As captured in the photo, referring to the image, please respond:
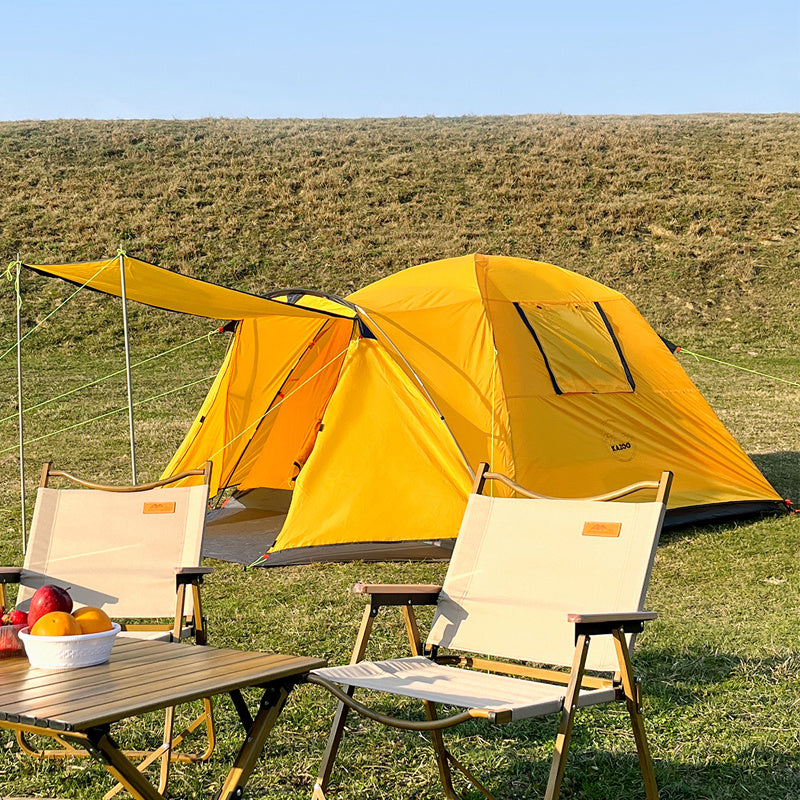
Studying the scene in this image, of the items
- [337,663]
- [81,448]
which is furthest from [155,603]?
[81,448]

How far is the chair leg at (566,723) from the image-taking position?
2656 mm

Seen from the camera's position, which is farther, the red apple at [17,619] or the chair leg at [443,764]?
→ the chair leg at [443,764]

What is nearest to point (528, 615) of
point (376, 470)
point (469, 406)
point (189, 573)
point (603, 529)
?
point (603, 529)

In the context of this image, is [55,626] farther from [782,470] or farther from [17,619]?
[782,470]

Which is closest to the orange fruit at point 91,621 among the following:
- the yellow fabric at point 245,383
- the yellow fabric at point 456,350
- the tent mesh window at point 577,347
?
the yellow fabric at point 456,350

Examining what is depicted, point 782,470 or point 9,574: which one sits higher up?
point 9,574

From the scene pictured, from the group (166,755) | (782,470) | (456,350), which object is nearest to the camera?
(166,755)

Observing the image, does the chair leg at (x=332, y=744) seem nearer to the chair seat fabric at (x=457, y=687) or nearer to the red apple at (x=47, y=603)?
the chair seat fabric at (x=457, y=687)

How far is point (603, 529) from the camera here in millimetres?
3445

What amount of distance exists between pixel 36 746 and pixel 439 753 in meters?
1.37

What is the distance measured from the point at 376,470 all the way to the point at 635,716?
3.59 metres

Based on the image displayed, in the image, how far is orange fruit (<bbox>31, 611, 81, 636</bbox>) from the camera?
2607 millimetres

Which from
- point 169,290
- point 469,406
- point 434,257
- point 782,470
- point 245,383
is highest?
point 169,290

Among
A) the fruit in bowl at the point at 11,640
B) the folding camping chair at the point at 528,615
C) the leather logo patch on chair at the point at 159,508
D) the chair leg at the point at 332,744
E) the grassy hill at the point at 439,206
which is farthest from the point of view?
the grassy hill at the point at 439,206
